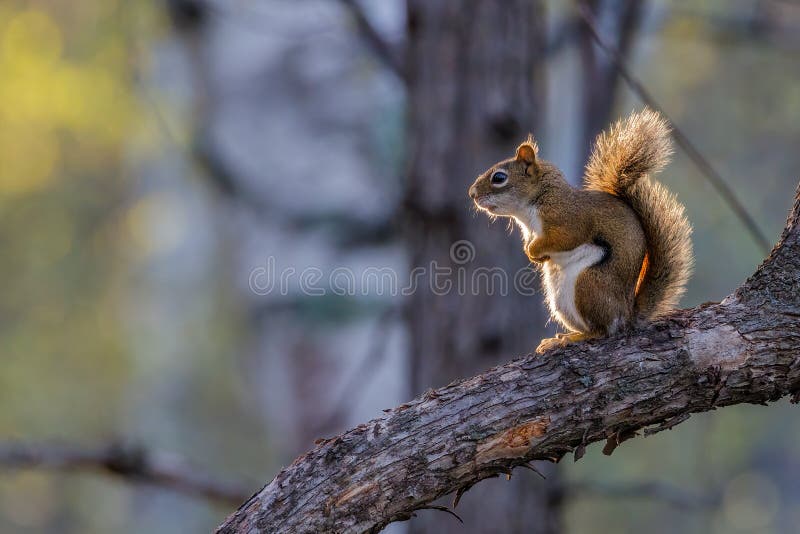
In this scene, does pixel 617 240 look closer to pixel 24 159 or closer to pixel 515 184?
pixel 515 184

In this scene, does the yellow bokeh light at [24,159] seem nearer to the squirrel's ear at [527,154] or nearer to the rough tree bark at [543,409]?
the squirrel's ear at [527,154]

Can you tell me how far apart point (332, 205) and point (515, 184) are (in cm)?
250

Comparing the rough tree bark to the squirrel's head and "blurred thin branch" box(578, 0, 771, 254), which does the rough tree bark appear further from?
the squirrel's head

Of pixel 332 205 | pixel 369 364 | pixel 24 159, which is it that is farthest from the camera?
pixel 24 159

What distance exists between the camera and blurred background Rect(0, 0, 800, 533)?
10.5ft

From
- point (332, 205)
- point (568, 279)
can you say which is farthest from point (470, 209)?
point (332, 205)

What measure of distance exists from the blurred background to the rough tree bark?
809 mm

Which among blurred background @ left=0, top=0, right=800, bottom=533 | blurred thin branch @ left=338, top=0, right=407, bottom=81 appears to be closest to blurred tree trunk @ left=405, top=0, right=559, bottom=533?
blurred background @ left=0, top=0, right=800, bottom=533

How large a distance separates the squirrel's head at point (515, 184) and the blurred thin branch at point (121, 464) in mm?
1513

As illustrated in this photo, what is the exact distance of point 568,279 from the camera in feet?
7.25

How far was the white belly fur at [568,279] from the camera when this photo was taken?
2184mm

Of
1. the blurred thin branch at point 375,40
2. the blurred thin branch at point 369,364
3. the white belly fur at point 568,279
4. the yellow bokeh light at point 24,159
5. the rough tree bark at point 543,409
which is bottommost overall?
the rough tree bark at point 543,409

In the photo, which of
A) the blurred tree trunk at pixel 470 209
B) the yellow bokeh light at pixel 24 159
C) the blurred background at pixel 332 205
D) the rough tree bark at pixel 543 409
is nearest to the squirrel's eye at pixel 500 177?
the blurred background at pixel 332 205

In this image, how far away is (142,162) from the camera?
9242 millimetres
